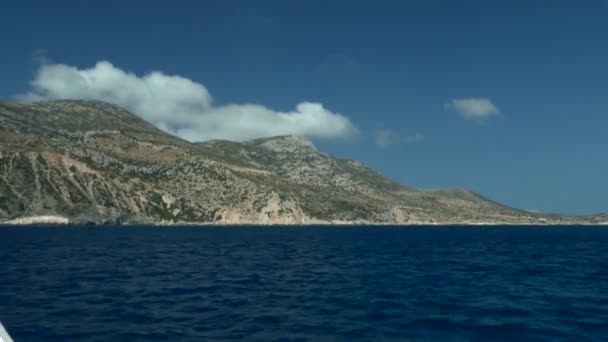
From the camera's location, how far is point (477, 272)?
202 ft

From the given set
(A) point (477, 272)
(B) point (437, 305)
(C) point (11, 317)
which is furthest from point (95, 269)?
(A) point (477, 272)

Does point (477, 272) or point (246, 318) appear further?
point (477, 272)

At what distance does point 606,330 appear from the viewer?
3092 centimetres

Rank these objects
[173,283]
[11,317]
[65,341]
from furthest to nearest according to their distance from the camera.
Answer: [173,283] < [11,317] < [65,341]

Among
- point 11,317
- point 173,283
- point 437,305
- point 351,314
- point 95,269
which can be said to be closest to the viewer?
point 11,317

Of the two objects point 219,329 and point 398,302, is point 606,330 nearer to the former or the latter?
point 398,302

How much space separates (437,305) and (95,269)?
135 feet

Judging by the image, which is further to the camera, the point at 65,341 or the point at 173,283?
the point at 173,283

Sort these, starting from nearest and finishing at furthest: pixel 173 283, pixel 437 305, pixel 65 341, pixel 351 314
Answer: pixel 65 341
pixel 351 314
pixel 437 305
pixel 173 283

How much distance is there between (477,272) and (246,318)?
37.3 m

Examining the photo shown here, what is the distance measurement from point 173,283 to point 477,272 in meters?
35.0

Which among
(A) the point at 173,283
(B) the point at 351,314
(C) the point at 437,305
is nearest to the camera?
(B) the point at 351,314

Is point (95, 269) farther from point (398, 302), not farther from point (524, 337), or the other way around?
point (524, 337)

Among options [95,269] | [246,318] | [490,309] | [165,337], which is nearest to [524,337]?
[490,309]
